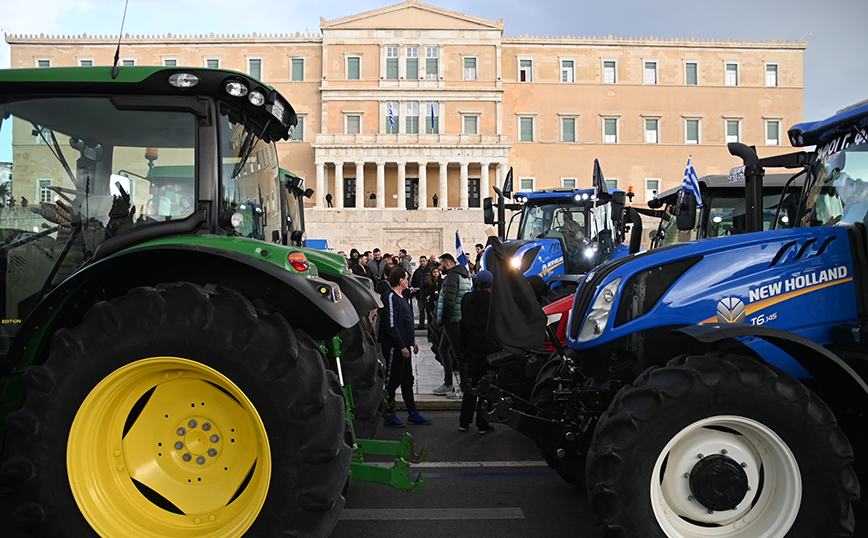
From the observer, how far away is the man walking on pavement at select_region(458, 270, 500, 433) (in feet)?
24.1

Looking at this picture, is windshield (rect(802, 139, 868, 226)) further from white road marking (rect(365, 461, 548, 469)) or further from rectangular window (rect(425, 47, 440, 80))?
rectangular window (rect(425, 47, 440, 80))

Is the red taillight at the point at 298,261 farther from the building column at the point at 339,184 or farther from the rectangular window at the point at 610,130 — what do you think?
the rectangular window at the point at 610,130

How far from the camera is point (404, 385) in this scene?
8070 millimetres

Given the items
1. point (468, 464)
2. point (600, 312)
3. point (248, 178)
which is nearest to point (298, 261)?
point (248, 178)

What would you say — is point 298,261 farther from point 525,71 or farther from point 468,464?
point 525,71

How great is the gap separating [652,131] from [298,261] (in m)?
60.1

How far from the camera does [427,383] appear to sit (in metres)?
10.3

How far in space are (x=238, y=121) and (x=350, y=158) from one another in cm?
5328

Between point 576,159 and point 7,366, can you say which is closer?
point 7,366

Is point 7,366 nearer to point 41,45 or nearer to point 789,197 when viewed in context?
point 789,197

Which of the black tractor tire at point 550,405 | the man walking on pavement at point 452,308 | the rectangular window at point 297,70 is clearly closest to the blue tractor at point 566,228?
the man walking on pavement at point 452,308

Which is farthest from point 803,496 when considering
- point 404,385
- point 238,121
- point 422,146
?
point 422,146

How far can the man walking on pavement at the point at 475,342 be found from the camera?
734 centimetres

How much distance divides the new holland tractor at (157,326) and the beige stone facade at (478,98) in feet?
173
